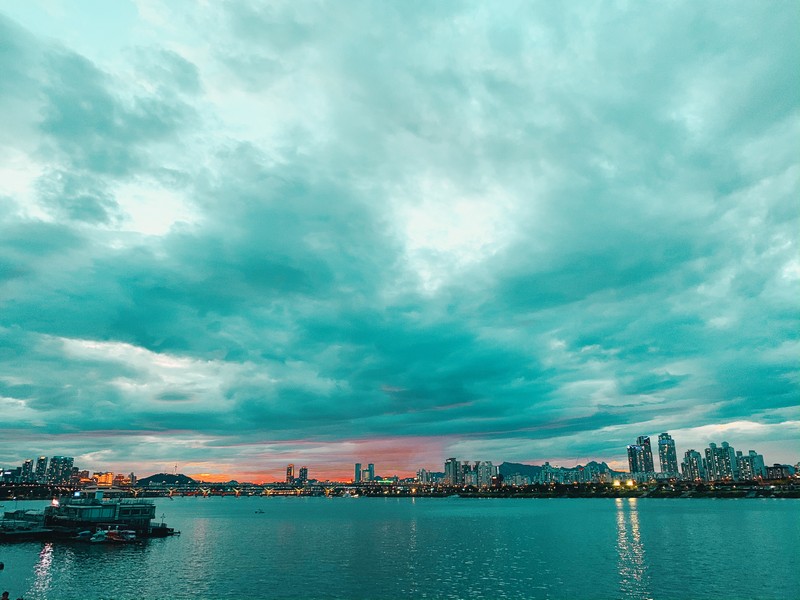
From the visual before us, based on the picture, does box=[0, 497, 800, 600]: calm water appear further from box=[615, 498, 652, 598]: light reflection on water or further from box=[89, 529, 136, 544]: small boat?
box=[89, 529, 136, 544]: small boat

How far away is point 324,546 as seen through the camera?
141 meters

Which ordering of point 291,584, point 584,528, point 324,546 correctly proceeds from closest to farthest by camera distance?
point 291,584 → point 324,546 → point 584,528

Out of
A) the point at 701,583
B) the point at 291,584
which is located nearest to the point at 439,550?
the point at 291,584

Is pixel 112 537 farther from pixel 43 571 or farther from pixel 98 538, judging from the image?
pixel 43 571

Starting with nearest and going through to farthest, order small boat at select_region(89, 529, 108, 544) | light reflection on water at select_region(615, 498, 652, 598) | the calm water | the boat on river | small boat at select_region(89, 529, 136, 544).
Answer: light reflection on water at select_region(615, 498, 652, 598), the calm water, small boat at select_region(89, 529, 108, 544), small boat at select_region(89, 529, 136, 544), the boat on river

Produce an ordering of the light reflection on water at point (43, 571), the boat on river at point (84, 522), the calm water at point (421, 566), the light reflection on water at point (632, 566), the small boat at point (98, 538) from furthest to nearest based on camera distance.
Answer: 1. the boat on river at point (84, 522)
2. the small boat at point (98, 538)
3. the light reflection on water at point (43, 571)
4. the calm water at point (421, 566)
5. the light reflection on water at point (632, 566)

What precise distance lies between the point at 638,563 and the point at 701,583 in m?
21.6

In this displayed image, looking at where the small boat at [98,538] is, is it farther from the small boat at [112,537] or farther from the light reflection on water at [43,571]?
the light reflection on water at [43,571]

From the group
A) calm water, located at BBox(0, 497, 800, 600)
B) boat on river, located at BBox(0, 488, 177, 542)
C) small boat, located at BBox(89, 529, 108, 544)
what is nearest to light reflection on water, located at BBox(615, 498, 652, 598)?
calm water, located at BBox(0, 497, 800, 600)

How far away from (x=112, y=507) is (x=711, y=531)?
197441mm

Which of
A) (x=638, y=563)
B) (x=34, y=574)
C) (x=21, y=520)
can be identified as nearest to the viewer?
(x=34, y=574)

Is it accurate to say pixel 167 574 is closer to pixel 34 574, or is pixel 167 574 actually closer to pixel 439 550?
pixel 34 574

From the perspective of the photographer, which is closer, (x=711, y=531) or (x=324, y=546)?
(x=324, y=546)

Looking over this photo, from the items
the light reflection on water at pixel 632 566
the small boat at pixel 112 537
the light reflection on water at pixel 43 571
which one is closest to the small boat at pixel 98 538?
the small boat at pixel 112 537
